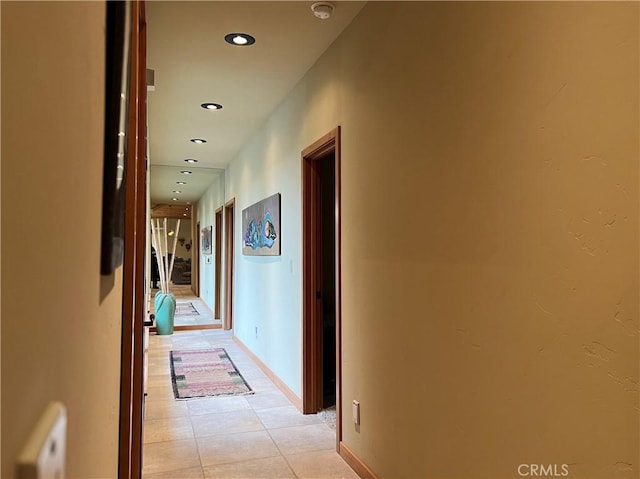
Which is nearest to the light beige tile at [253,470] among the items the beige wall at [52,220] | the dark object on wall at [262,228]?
the dark object on wall at [262,228]

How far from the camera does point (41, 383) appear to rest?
39 cm

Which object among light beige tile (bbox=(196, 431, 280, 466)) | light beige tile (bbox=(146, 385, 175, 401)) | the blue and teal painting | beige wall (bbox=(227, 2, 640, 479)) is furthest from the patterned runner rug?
beige wall (bbox=(227, 2, 640, 479))

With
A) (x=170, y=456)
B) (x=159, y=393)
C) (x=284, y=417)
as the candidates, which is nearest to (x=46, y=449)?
(x=170, y=456)

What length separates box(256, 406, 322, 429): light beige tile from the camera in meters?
3.33

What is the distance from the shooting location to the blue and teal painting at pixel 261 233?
4.32 metres

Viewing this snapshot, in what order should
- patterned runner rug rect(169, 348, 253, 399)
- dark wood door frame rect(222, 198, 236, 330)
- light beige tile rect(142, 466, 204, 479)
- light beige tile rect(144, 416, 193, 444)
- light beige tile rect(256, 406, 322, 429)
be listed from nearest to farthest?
1. light beige tile rect(142, 466, 204, 479)
2. light beige tile rect(144, 416, 193, 444)
3. light beige tile rect(256, 406, 322, 429)
4. patterned runner rug rect(169, 348, 253, 399)
5. dark wood door frame rect(222, 198, 236, 330)

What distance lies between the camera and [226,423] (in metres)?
3.34

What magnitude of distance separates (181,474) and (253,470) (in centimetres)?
39

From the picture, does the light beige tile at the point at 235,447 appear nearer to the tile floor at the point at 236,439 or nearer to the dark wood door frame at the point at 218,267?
the tile floor at the point at 236,439

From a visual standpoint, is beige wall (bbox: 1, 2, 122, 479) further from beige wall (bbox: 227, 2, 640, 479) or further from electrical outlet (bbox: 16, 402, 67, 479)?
beige wall (bbox: 227, 2, 640, 479)

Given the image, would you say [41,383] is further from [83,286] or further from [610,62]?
[610,62]

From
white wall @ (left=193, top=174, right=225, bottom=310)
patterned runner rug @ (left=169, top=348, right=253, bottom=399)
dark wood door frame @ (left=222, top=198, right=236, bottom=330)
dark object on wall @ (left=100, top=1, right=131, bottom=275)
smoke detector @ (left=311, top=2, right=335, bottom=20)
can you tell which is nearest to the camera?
dark object on wall @ (left=100, top=1, right=131, bottom=275)

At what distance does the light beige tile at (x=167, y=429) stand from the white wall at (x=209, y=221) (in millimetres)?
4541

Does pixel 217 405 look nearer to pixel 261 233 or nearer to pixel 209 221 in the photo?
pixel 261 233
